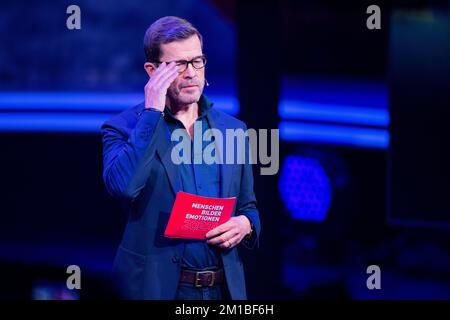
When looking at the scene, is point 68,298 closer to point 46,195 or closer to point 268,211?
point 46,195

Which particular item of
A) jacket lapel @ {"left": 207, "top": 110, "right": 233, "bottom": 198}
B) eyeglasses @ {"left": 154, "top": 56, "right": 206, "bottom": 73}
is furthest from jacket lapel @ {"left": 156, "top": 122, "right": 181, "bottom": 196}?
eyeglasses @ {"left": 154, "top": 56, "right": 206, "bottom": 73}

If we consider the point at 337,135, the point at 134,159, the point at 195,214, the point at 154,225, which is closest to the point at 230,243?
the point at 195,214

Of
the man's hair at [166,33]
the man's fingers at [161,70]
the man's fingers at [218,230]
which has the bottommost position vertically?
the man's fingers at [218,230]

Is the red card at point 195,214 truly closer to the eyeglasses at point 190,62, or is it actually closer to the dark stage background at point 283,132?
the eyeglasses at point 190,62

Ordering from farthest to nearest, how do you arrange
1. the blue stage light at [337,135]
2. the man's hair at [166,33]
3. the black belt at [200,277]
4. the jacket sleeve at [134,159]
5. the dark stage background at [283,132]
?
the blue stage light at [337,135] → the dark stage background at [283,132] → the man's hair at [166,33] → the black belt at [200,277] → the jacket sleeve at [134,159]

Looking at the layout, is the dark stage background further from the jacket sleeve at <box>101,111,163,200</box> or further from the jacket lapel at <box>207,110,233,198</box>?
the jacket sleeve at <box>101,111,163,200</box>

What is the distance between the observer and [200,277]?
8.56 ft

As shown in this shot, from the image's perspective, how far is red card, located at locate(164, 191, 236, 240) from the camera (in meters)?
2.60

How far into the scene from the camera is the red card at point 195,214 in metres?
2.60

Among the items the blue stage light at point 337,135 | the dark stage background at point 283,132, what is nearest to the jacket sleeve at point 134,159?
the dark stage background at point 283,132

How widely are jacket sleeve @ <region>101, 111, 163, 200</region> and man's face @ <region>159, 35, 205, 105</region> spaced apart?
191mm

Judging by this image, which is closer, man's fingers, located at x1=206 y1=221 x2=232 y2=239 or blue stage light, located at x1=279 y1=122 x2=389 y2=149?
man's fingers, located at x1=206 y1=221 x2=232 y2=239

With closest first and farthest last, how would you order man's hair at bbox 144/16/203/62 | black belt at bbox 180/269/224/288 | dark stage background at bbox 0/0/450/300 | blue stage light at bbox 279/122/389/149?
black belt at bbox 180/269/224/288 < man's hair at bbox 144/16/203/62 < dark stage background at bbox 0/0/450/300 < blue stage light at bbox 279/122/389/149

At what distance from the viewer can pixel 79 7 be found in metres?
3.36
